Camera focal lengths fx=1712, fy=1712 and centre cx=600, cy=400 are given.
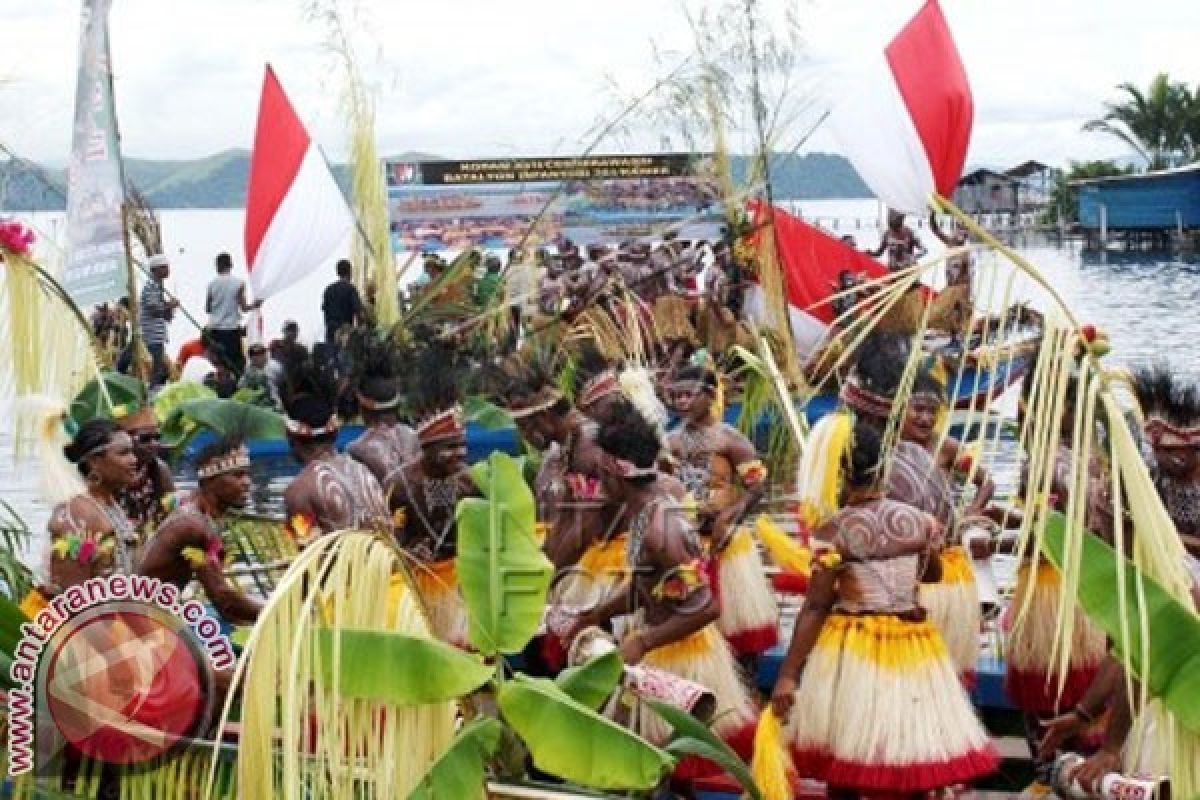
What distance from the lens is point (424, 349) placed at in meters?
7.26

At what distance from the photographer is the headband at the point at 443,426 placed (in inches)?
237

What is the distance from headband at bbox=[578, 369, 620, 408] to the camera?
6.85 meters

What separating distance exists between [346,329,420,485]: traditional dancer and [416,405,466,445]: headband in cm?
19

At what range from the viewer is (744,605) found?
21.1 feet

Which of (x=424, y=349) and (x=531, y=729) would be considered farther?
(x=424, y=349)

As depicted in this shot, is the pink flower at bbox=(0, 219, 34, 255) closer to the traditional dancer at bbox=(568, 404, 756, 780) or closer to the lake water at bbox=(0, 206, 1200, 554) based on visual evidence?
the lake water at bbox=(0, 206, 1200, 554)

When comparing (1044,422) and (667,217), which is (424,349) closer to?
(1044,422)

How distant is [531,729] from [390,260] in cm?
915

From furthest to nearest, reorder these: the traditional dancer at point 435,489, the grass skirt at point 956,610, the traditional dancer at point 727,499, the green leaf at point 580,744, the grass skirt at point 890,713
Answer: the traditional dancer at point 727,499 → the traditional dancer at point 435,489 → the grass skirt at point 956,610 → the grass skirt at point 890,713 → the green leaf at point 580,744

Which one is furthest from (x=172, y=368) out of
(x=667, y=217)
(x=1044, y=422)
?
(x=1044, y=422)

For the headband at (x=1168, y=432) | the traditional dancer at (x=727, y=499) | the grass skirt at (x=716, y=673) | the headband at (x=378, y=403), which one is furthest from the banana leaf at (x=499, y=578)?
the headband at (x=378, y=403)

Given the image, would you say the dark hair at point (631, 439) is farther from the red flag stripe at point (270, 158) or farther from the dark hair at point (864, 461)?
the red flag stripe at point (270, 158)

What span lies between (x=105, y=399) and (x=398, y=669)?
3481 mm

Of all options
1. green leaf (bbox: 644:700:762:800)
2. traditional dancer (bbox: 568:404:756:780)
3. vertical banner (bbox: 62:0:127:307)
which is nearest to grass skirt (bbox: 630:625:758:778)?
traditional dancer (bbox: 568:404:756:780)
